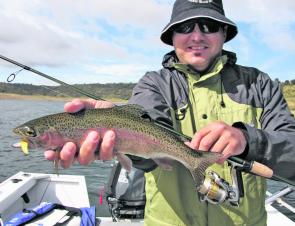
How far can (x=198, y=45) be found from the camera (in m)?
3.54

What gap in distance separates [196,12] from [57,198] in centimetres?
730

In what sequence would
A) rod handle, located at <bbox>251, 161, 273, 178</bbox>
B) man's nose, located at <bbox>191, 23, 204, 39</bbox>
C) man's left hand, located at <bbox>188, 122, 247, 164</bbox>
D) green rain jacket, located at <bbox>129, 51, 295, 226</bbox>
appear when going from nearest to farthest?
1. man's left hand, located at <bbox>188, 122, 247, 164</bbox>
2. rod handle, located at <bbox>251, 161, 273, 178</bbox>
3. green rain jacket, located at <bbox>129, 51, 295, 226</bbox>
4. man's nose, located at <bbox>191, 23, 204, 39</bbox>

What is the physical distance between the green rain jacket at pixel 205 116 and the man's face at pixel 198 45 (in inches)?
3.2

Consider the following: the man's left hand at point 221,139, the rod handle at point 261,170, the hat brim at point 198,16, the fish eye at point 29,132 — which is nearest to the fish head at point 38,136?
the fish eye at point 29,132

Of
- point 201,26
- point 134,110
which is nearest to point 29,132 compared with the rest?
point 134,110

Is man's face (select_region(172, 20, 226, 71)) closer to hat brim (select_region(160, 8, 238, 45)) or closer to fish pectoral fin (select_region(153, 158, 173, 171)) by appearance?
hat brim (select_region(160, 8, 238, 45))

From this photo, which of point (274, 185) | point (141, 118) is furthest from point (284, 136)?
point (274, 185)

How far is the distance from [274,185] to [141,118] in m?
16.0

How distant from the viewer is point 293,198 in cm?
1533

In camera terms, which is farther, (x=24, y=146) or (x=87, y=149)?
(x=24, y=146)

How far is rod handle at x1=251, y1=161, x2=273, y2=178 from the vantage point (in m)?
3.07

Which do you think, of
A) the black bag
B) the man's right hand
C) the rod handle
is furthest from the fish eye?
the black bag

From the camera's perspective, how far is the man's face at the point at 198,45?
11.5 ft

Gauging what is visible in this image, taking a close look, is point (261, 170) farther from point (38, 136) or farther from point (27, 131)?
point (27, 131)
